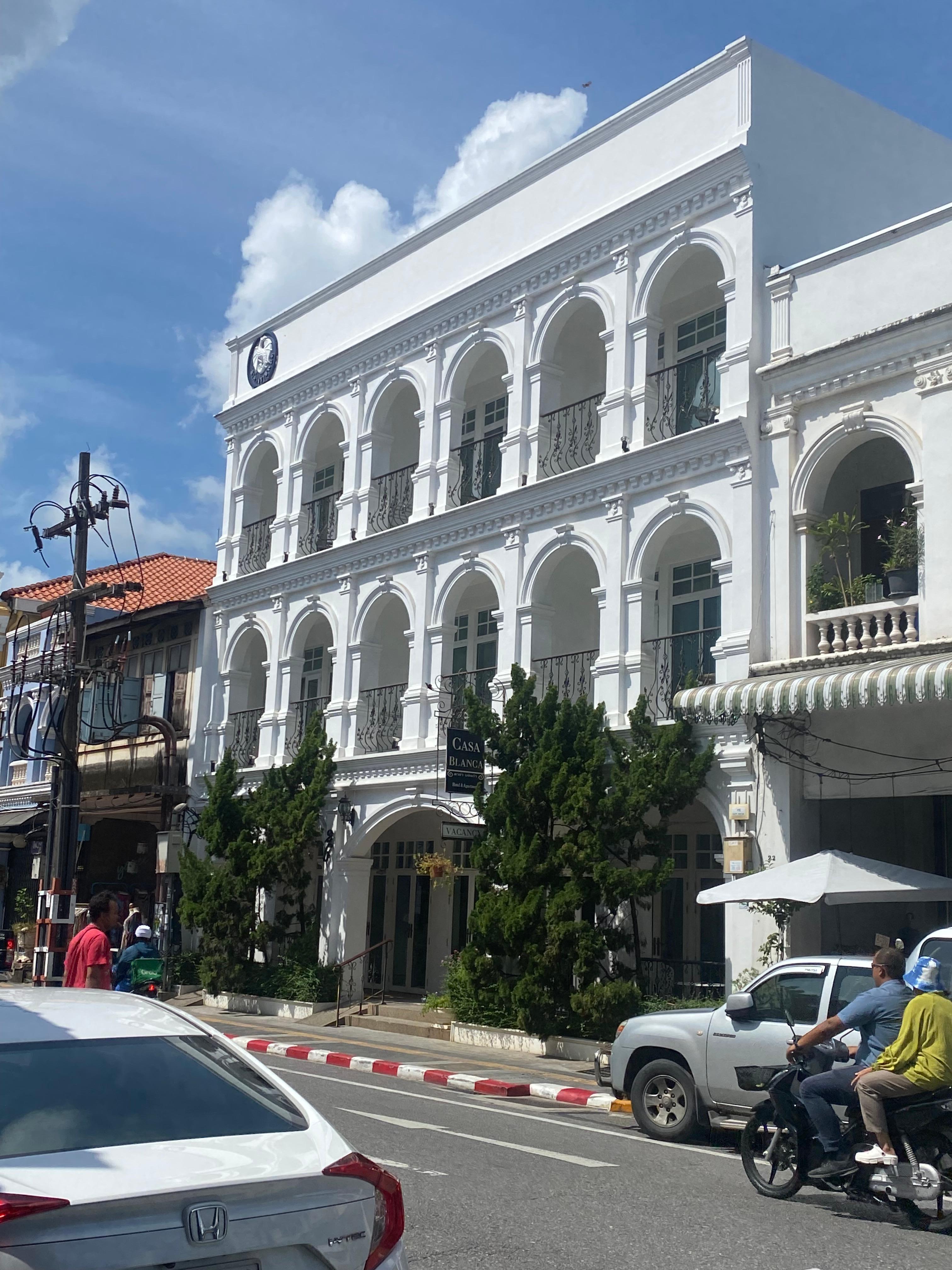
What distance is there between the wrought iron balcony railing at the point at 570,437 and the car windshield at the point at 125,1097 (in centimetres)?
1683

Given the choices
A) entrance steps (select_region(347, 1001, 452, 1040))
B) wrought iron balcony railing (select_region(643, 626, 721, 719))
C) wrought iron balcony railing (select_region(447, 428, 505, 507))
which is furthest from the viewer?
wrought iron balcony railing (select_region(447, 428, 505, 507))

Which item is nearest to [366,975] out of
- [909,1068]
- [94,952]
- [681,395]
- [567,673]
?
[567,673]

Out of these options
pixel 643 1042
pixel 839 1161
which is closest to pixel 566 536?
pixel 643 1042

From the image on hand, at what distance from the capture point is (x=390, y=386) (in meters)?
25.2

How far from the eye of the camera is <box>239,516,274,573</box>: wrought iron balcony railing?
2802cm

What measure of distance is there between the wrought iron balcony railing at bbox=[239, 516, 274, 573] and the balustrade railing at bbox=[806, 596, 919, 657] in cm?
1386

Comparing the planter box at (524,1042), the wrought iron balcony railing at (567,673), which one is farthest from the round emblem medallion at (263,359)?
the planter box at (524,1042)

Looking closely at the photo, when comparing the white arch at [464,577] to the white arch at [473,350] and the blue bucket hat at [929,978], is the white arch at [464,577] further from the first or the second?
the blue bucket hat at [929,978]

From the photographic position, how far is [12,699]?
1364 inches

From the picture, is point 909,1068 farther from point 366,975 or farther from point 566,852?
point 366,975

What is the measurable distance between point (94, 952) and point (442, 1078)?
5.10m

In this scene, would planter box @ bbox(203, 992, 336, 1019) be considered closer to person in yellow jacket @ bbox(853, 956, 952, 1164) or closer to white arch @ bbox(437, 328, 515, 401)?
white arch @ bbox(437, 328, 515, 401)

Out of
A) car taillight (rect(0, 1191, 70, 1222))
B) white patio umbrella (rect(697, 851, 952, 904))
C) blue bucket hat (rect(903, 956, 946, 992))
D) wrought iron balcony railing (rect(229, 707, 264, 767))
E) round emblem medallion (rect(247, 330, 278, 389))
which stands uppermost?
round emblem medallion (rect(247, 330, 278, 389))

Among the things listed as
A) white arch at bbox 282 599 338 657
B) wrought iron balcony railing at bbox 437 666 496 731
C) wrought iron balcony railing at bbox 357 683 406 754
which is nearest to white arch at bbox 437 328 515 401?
white arch at bbox 282 599 338 657
